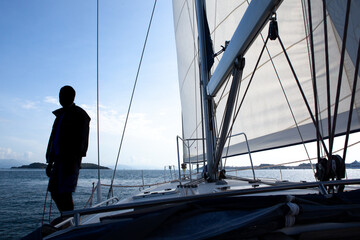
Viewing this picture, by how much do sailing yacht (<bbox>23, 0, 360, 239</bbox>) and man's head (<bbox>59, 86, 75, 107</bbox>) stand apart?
818 mm

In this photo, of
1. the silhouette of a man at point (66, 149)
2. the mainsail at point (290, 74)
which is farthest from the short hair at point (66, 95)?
the mainsail at point (290, 74)

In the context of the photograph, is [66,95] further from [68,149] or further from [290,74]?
[290,74]

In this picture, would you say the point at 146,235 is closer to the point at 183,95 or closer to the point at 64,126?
the point at 64,126

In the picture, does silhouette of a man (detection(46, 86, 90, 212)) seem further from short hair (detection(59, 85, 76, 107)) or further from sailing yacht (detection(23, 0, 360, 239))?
sailing yacht (detection(23, 0, 360, 239))

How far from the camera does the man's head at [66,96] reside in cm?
175

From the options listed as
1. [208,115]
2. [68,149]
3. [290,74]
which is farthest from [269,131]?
[68,149]

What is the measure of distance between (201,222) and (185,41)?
4.47 meters

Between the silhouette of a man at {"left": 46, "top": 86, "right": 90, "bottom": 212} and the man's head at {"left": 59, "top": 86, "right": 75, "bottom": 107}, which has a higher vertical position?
the man's head at {"left": 59, "top": 86, "right": 75, "bottom": 107}

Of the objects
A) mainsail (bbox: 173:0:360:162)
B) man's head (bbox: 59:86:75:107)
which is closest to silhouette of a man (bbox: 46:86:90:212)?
man's head (bbox: 59:86:75:107)

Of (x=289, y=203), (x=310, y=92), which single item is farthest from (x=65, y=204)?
(x=310, y=92)

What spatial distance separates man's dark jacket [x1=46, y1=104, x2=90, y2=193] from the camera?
158 centimetres

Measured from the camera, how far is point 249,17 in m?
1.26

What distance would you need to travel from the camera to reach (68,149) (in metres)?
1.63

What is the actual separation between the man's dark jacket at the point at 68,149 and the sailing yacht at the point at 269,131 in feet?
0.98
